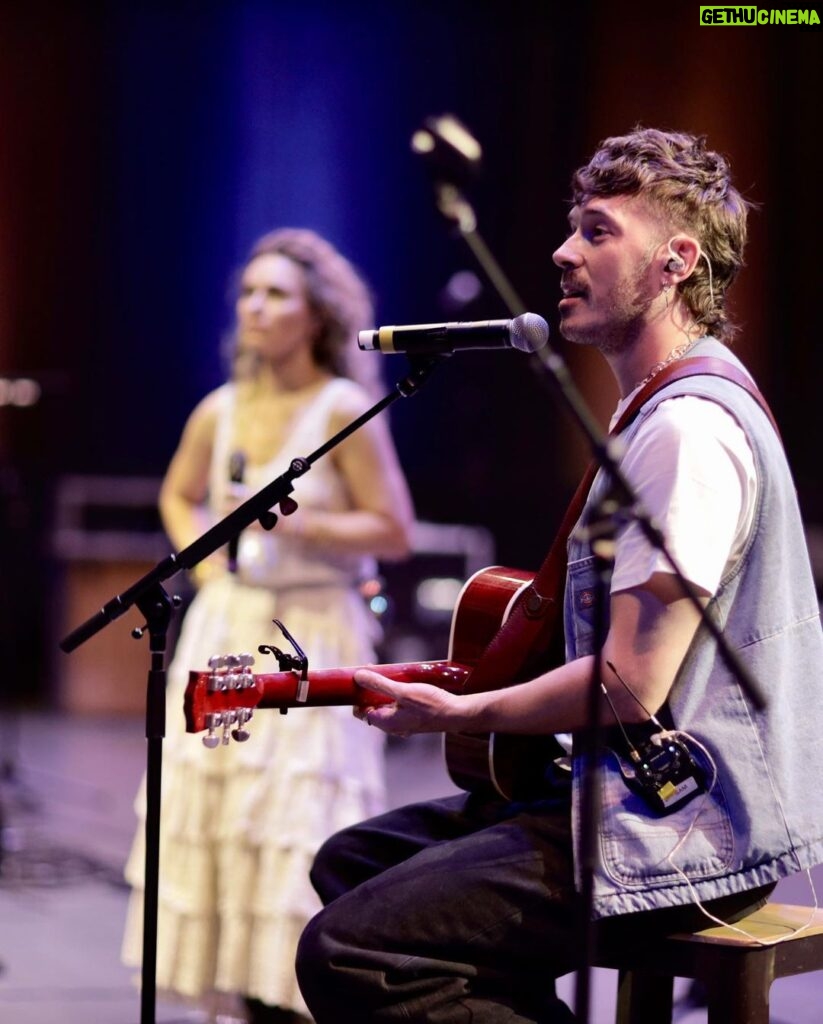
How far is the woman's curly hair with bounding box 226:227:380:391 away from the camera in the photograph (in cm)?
441

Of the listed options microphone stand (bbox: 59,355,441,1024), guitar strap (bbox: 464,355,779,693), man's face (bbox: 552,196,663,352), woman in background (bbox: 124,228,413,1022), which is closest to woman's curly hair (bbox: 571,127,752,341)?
man's face (bbox: 552,196,663,352)

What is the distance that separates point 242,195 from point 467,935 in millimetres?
8630

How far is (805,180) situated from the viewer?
8430 millimetres

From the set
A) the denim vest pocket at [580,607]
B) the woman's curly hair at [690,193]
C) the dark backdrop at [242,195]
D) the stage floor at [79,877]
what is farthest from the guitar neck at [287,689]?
the dark backdrop at [242,195]

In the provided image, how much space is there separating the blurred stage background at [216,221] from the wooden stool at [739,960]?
263 inches

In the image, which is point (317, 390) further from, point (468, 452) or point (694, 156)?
point (468, 452)

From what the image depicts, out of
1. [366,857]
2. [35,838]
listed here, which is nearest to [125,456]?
[35,838]

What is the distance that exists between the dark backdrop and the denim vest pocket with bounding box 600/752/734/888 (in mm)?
6931

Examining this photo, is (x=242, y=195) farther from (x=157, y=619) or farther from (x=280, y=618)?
(x=157, y=619)

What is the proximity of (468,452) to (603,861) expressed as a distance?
24.3ft

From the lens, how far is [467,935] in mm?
2518

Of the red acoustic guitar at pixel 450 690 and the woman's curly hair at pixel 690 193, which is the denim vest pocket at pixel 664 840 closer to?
the red acoustic guitar at pixel 450 690

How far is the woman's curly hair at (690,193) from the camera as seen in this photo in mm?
2768

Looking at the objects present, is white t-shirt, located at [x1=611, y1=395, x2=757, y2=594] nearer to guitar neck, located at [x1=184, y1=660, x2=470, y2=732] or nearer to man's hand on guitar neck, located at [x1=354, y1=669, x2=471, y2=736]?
man's hand on guitar neck, located at [x1=354, y1=669, x2=471, y2=736]
